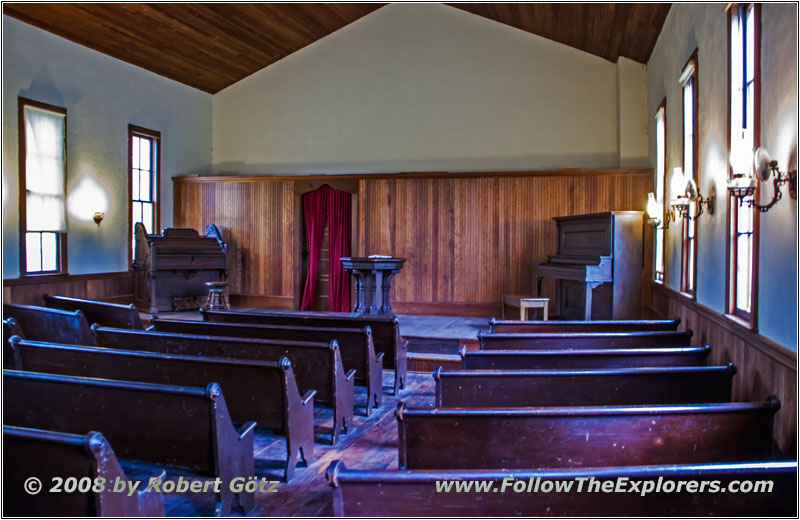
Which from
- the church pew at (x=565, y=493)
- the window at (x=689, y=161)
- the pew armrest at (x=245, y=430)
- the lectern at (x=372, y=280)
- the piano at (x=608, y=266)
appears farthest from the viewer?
the lectern at (x=372, y=280)

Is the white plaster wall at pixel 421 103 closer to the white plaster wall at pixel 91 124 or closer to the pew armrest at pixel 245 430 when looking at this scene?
the white plaster wall at pixel 91 124

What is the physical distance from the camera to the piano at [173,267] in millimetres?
8352

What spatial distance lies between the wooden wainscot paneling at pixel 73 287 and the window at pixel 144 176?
18.9 inches

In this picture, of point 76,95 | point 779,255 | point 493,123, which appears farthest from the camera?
point 493,123

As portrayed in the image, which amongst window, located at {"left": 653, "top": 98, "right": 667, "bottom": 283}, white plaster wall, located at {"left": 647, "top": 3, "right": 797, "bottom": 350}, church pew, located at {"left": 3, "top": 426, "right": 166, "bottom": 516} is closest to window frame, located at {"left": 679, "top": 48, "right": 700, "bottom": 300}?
white plaster wall, located at {"left": 647, "top": 3, "right": 797, "bottom": 350}

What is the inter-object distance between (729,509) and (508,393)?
1441 mm

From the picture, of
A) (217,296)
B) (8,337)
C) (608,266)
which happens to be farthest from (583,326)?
(217,296)

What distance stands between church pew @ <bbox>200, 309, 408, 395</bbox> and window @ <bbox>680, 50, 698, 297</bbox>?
2495 millimetres

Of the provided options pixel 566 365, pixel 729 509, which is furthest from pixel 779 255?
pixel 729 509

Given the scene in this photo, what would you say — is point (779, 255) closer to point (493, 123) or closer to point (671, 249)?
point (671, 249)

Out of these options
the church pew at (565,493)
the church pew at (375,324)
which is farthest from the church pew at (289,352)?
the church pew at (565,493)

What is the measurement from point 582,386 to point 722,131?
7.15 ft

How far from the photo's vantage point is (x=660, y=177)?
7.31m

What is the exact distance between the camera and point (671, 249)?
6.04 m
